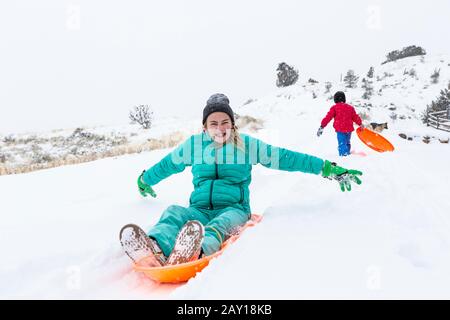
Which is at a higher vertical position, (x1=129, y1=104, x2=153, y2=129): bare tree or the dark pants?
the dark pants

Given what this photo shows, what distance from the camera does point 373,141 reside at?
6.99 meters

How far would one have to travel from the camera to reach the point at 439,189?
10.8 ft

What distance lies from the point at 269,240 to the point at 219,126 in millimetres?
1249

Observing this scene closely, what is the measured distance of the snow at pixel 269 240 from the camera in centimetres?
158

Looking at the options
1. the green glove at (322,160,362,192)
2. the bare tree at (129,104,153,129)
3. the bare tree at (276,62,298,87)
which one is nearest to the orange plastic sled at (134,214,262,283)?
the green glove at (322,160,362,192)

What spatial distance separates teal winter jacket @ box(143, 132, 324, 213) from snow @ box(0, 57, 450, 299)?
0.98 ft

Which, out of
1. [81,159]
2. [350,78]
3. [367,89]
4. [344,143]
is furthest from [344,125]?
[350,78]

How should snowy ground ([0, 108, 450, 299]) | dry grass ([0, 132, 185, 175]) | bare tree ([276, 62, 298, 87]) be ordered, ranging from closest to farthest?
snowy ground ([0, 108, 450, 299])
dry grass ([0, 132, 185, 175])
bare tree ([276, 62, 298, 87])

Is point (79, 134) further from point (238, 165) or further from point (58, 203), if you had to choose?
point (238, 165)

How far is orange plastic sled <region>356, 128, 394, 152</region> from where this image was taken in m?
6.81

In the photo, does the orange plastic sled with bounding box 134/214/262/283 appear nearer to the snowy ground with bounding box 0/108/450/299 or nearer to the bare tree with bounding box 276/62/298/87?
the snowy ground with bounding box 0/108/450/299

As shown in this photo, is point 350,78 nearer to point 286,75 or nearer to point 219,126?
point 286,75
